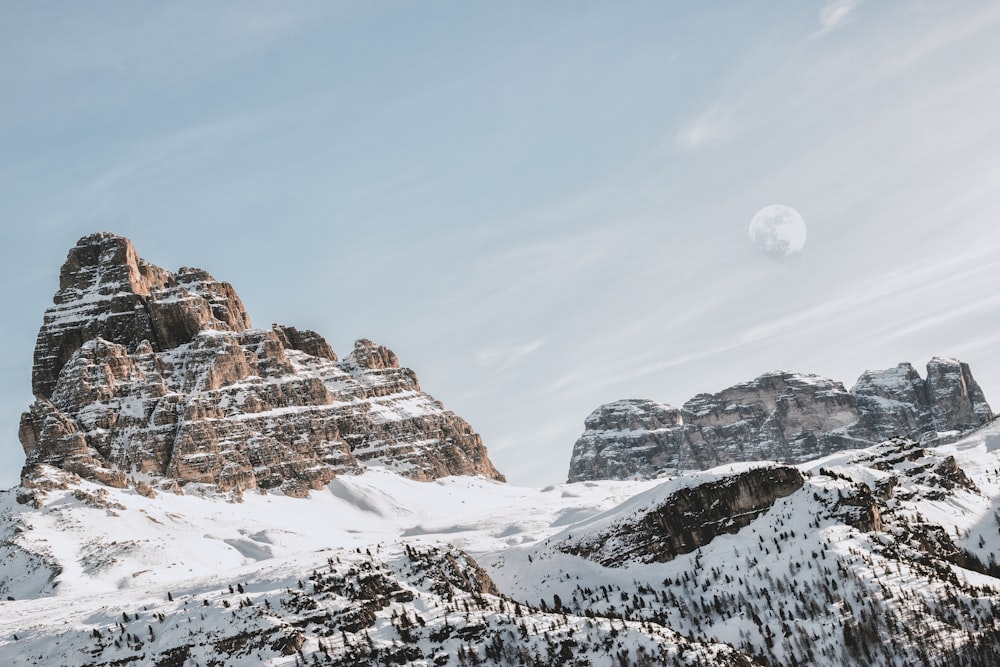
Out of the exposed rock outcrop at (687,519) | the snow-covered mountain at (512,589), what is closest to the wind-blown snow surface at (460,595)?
the snow-covered mountain at (512,589)

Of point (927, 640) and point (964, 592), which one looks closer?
point (927, 640)

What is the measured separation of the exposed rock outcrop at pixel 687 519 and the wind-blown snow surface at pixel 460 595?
2106 mm

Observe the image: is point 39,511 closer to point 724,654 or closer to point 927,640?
point 724,654

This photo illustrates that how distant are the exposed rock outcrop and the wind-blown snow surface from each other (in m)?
2.11

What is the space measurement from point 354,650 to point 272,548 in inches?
3036

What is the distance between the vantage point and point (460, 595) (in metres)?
132

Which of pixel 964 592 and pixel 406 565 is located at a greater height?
pixel 406 565

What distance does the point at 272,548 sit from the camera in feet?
597

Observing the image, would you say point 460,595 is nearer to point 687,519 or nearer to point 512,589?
point 512,589

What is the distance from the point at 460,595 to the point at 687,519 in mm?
77497

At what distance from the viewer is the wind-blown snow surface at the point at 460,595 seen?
113125mm

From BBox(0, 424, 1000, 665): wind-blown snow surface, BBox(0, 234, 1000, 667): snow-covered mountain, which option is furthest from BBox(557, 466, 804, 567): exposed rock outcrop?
BBox(0, 424, 1000, 665): wind-blown snow surface

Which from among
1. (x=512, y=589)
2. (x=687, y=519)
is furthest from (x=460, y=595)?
(x=687, y=519)

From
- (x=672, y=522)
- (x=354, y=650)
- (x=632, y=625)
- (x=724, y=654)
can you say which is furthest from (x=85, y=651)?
(x=672, y=522)
